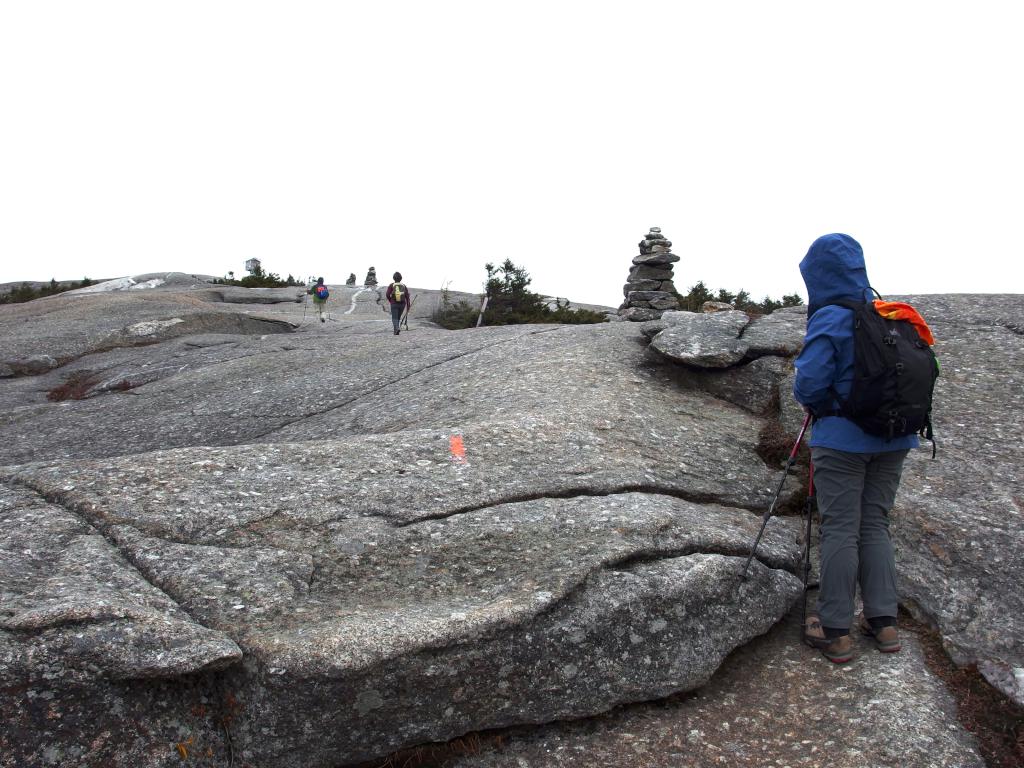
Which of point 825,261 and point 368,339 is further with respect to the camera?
point 368,339

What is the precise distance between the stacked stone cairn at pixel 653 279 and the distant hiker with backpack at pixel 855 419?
76.6ft

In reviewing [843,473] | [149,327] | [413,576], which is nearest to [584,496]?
[413,576]

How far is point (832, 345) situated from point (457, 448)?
3829mm

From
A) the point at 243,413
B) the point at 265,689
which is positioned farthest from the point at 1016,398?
the point at 243,413

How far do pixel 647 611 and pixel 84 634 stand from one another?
3884 millimetres

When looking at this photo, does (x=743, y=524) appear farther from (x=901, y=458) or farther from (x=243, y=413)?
(x=243, y=413)

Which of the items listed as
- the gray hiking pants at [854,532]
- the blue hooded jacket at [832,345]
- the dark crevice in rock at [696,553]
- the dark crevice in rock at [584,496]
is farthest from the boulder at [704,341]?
the gray hiking pants at [854,532]

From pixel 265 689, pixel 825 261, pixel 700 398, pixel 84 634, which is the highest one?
pixel 825 261

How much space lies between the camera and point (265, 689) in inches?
197

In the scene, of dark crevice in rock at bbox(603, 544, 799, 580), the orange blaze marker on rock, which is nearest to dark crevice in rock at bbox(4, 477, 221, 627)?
the orange blaze marker on rock

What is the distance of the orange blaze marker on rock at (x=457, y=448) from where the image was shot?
25.7 ft

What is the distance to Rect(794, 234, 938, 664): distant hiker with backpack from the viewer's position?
228 inches

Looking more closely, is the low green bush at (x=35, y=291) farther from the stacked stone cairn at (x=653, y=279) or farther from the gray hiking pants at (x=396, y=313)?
the stacked stone cairn at (x=653, y=279)

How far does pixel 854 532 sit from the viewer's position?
239 inches
